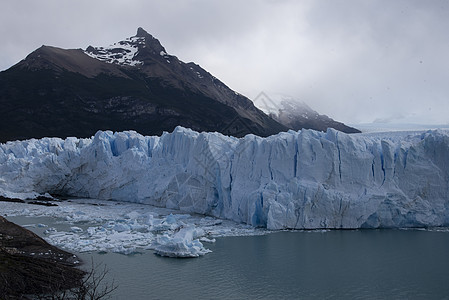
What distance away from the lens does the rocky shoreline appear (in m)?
7.97

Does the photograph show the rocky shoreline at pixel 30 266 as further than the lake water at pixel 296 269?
No

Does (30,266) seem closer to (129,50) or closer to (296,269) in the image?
(296,269)

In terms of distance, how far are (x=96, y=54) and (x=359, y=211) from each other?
2698 inches

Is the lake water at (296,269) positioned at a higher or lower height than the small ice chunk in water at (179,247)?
lower

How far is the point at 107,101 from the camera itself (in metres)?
54.8

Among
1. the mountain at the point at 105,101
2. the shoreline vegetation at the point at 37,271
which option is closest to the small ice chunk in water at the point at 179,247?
the shoreline vegetation at the point at 37,271

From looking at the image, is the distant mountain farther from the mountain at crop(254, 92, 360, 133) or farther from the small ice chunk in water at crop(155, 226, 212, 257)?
the small ice chunk in water at crop(155, 226, 212, 257)

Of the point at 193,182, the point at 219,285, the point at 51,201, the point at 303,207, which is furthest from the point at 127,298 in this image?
the point at 51,201

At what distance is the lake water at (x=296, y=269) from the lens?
31.9 feet

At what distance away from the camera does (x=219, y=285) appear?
10.2m

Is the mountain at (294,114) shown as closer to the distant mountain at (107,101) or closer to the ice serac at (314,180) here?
the distant mountain at (107,101)

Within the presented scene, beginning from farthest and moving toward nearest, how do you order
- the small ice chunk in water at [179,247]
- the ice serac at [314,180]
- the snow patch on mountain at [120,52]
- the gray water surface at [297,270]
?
the snow patch on mountain at [120,52]
the ice serac at [314,180]
the small ice chunk in water at [179,247]
the gray water surface at [297,270]

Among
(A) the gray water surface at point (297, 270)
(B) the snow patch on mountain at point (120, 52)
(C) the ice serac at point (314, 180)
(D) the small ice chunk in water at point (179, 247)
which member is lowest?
(A) the gray water surface at point (297, 270)

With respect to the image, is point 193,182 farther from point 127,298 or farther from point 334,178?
point 127,298
